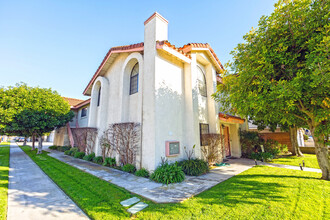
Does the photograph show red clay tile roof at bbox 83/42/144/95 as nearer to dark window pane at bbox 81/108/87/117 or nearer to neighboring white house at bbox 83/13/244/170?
neighboring white house at bbox 83/13/244/170

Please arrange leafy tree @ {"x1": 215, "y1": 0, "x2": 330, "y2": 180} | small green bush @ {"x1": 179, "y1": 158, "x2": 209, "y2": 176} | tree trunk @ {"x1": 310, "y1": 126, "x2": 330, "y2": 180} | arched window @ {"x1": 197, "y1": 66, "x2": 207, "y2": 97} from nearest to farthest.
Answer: leafy tree @ {"x1": 215, "y1": 0, "x2": 330, "y2": 180}
tree trunk @ {"x1": 310, "y1": 126, "x2": 330, "y2": 180}
small green bush @ {"x1": 179, "y1": 158, "x2": 209, "y2": 176}
arched window @ {"x1": 197, "y1": 66, "x2": 207, "y2": 97}

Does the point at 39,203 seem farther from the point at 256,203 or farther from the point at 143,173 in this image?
the point at 256,203

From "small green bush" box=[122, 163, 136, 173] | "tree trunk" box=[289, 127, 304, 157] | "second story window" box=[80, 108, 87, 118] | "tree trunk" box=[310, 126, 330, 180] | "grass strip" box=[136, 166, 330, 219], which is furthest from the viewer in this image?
"second story window" box=[80, 108, 87, 118]

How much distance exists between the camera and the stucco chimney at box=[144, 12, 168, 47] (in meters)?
8.19

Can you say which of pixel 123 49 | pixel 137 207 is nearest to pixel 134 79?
pixel 123 49

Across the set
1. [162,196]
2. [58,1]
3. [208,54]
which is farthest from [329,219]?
[58,1]

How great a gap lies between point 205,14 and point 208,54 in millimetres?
2715

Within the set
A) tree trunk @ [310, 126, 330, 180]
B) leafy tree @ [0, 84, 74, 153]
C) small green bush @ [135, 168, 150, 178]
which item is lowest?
small green bush @ [135, 168, 150, 178]

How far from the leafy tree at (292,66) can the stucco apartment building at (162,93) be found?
3101 mm

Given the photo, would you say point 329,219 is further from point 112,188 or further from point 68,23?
point 68,23

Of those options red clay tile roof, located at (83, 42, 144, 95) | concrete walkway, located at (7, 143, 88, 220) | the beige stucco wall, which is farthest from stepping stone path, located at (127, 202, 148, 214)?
the beige stucco wall

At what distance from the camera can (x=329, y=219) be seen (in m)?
3.51

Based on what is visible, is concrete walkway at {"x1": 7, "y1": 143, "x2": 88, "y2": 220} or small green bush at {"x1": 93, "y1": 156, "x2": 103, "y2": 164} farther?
small green bush at {"x1": 93, "y1": 156, "x2": 103, "y2": 164}

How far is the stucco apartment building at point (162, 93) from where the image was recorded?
300 inches
